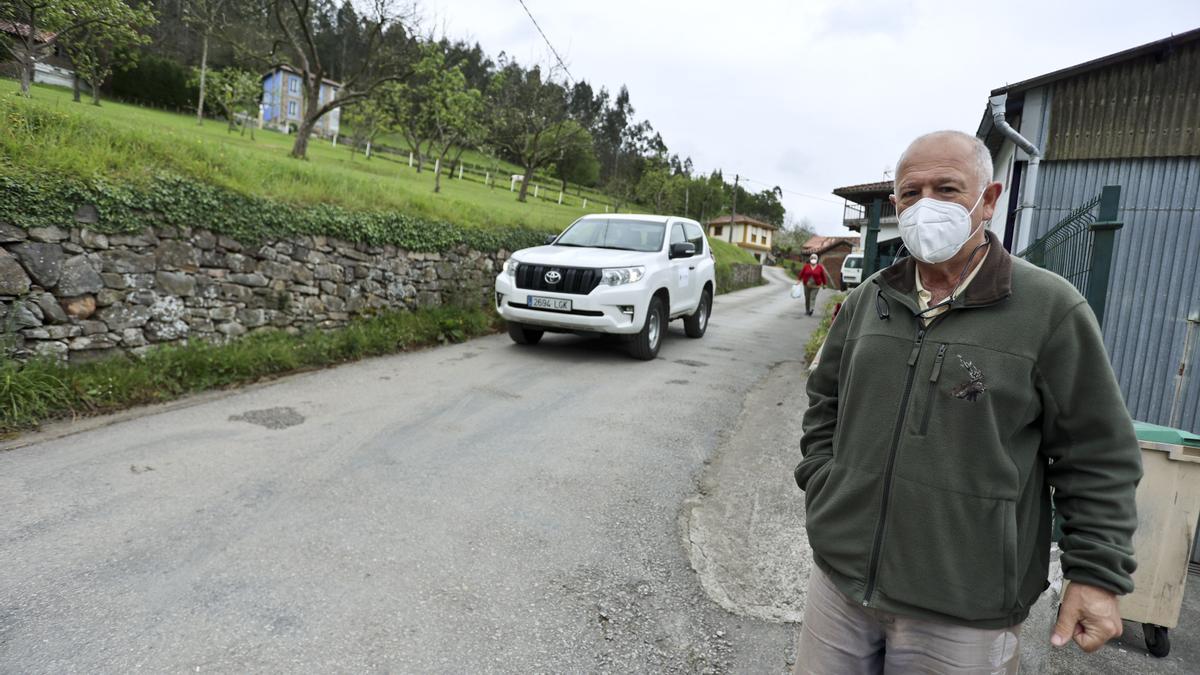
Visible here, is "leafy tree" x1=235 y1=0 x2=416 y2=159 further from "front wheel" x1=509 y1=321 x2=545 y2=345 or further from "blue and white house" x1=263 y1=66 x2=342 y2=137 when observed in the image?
"blue and white house" x1=263 y1=66 x2=342 y2=137

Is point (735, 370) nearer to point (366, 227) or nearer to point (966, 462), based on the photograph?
point (366, 227)

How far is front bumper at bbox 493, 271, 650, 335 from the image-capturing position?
8477mm

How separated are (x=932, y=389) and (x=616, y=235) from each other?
28.0ft

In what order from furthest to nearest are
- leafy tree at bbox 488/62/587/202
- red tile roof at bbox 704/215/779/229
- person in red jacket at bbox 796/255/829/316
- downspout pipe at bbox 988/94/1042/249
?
red tile roof at bbox 704/215/779/229 < leafy tree at bbox 488/62/587/202 < person in red jacket at bbox 796/255/829/316 < downspout pipe at bbox 988/94/1042/249

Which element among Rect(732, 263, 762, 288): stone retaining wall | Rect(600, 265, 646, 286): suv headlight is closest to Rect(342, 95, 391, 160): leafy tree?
Rect(732, 263, 762, 288): stone retaining wall

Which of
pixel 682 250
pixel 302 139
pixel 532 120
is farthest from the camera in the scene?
pixel 532 120

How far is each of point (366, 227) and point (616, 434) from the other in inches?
198

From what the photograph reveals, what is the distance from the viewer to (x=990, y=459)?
59.4 inches

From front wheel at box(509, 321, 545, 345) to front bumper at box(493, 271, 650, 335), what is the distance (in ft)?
2.25

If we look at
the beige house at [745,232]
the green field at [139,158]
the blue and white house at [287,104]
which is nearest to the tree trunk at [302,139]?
the green field at [139,158]

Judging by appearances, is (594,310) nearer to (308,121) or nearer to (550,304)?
(550,304)

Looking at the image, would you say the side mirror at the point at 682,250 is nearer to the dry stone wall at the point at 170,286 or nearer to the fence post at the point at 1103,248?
the dry stone wall at the point at 170,286

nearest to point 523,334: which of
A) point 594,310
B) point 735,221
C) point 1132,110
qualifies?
point 594,310

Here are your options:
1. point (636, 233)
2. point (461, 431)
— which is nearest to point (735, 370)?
point (636, 233)
